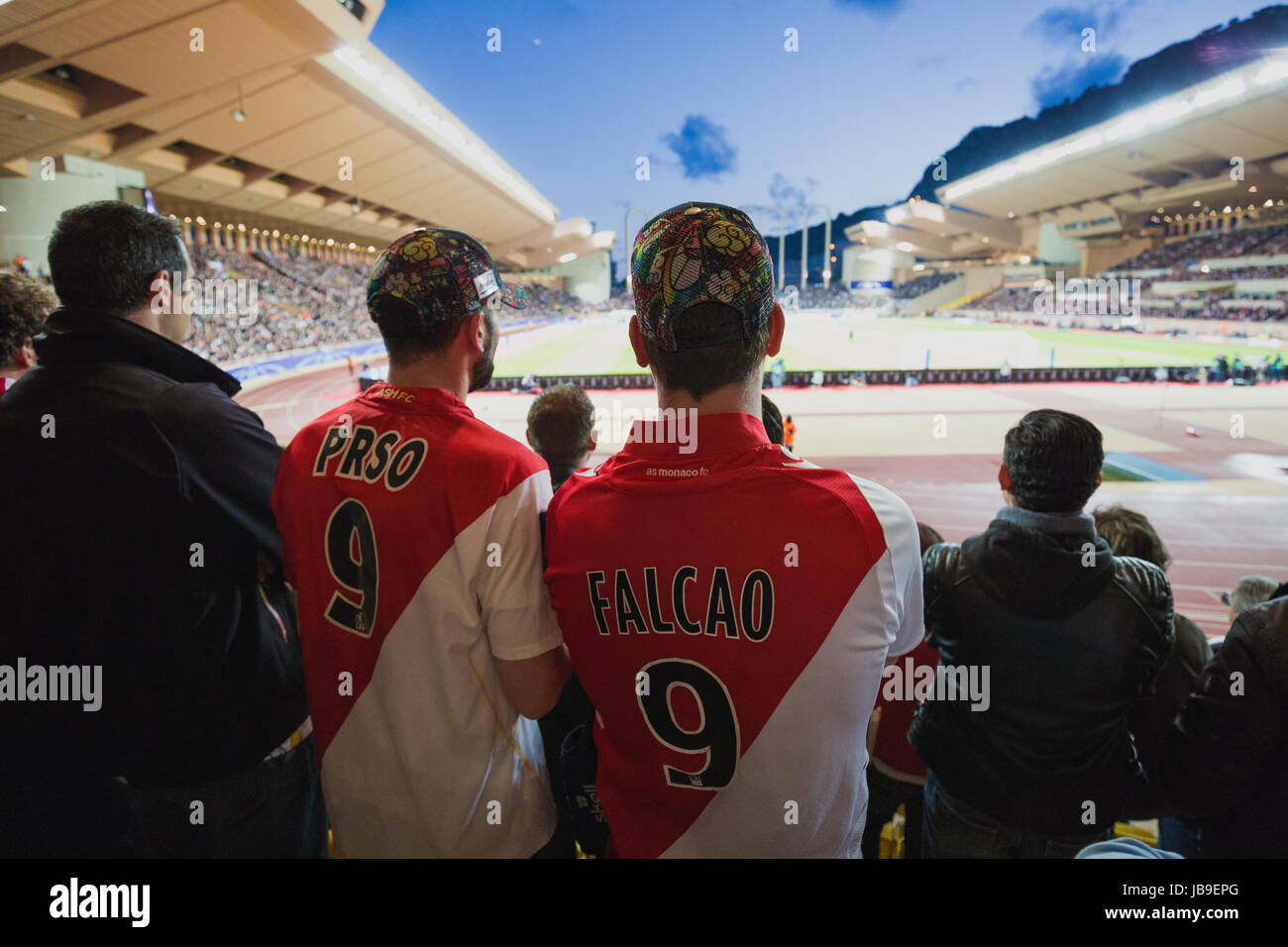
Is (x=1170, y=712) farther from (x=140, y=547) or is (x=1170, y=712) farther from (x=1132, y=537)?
(x=140, y=547)

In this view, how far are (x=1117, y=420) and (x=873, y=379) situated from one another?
340 inches

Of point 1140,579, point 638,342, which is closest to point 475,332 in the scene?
point 638,342

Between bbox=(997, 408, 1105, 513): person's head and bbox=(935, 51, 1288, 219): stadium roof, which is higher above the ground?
bbox=(935, 51, 1288, 219): stadium roof

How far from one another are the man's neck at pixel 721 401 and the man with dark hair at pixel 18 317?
273 cm

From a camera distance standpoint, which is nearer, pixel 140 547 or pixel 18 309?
pixel 140 547

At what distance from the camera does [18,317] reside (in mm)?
2680

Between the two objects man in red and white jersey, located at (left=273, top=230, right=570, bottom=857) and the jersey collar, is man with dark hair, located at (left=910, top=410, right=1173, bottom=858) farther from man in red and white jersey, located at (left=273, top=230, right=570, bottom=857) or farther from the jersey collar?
the jersey collar

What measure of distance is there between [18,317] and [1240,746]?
4.18 meters

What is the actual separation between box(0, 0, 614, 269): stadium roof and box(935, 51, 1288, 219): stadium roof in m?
30.9

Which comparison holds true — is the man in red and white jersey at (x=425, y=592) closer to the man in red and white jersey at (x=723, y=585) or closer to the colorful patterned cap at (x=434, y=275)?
the colorful patterned cap at (x=434, y=275)

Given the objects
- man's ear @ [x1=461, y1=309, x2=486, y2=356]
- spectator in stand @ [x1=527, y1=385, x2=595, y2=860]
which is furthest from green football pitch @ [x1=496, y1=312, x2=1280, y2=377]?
man's ear @ [x1=461, y1=309, x2=486, y2=356]

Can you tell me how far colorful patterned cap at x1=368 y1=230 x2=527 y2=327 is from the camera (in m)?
1.59

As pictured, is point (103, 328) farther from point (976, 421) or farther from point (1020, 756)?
point (976, 421)

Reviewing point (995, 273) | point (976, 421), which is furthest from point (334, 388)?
point (995, 273)
